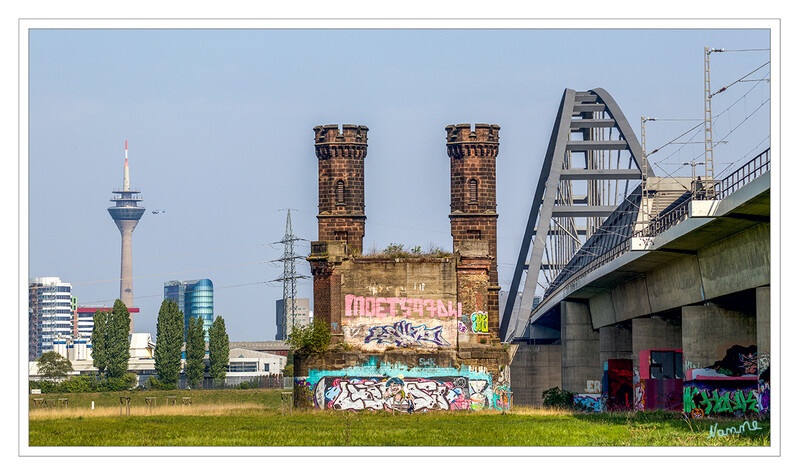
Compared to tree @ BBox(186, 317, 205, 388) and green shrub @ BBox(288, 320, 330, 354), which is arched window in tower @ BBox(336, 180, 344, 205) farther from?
tree @ BBox(186, 317, 205, 388)

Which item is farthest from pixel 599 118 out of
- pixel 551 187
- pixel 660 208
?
pixel 660 208

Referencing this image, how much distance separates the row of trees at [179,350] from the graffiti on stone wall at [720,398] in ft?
287

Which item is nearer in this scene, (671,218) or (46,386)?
(671,218)

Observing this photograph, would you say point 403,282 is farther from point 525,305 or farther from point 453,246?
point 525,305

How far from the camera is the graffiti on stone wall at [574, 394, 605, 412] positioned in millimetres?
72125

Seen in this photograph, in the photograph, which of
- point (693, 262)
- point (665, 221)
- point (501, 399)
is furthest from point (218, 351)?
point (693, 262)

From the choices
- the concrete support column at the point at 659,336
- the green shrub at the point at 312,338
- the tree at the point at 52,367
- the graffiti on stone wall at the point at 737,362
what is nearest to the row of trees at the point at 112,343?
the tree at the point at 52,367

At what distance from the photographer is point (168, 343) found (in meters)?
131

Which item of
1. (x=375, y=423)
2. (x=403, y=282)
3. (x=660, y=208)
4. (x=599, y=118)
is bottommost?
(x=375, y=423)

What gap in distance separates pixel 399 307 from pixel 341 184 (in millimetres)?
11486

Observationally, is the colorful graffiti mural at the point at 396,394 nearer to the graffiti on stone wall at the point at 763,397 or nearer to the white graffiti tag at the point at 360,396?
the white graffiti tag at the point at 360,396

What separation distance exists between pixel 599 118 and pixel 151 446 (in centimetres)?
7830

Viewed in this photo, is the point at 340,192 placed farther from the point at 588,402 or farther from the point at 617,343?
the point at 588,402

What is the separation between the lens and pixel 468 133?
6306 centimetres
